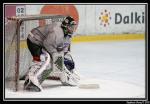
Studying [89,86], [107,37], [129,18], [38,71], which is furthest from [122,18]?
[38,71]

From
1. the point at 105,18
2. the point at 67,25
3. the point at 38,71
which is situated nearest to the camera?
the point at 38,71

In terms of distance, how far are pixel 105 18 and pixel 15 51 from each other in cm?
312

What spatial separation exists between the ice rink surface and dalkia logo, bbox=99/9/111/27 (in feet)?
1.10

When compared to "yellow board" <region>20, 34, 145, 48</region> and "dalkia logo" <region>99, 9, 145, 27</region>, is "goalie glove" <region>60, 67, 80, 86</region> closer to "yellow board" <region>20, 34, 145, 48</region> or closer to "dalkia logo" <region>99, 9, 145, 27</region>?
"yellow board" <region>20, 34, 145, 48</region>

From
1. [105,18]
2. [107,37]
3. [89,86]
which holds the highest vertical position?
[105,18]

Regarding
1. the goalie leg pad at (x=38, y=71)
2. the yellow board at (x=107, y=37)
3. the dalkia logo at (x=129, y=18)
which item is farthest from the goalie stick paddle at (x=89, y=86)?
the dalkia logo at (x=129, y=18)

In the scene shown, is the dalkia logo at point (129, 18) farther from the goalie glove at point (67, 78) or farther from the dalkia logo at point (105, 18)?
the goalie glove at point (67, 78)

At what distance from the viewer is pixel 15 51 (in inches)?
235

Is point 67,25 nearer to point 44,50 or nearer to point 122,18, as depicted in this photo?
point 44,50

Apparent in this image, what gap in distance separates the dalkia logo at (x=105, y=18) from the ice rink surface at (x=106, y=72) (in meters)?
0.34

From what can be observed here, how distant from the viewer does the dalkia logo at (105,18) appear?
8.70 meters

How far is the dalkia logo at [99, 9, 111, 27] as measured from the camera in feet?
28.5

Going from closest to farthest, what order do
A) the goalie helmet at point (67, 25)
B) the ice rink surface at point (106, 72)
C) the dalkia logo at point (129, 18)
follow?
the ice rink surface at point (106, 72), the goalie helmet at point (67, 25), the dalkia logo at point (129, 18)

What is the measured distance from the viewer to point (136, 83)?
6.39 meters
